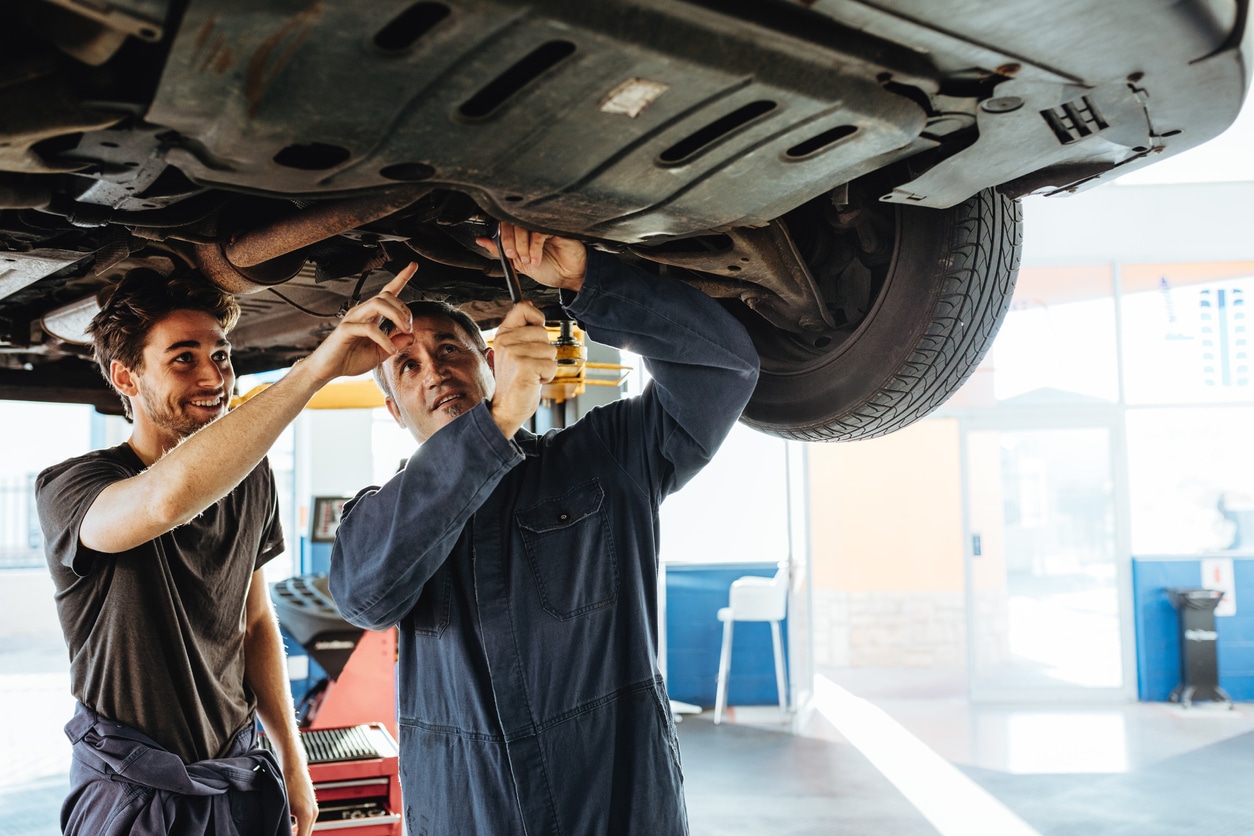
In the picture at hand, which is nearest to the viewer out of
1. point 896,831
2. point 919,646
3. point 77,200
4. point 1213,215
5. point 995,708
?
point 77,200

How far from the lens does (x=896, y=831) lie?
12.0ft

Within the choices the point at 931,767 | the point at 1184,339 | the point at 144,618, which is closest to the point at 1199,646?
the point at 1184,339

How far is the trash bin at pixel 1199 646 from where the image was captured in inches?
242

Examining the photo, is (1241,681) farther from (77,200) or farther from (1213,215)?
(77,200)

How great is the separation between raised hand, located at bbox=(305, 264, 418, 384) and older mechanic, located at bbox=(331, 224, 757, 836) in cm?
14

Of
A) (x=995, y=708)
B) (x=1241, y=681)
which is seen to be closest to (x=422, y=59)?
(x=995, y=708)

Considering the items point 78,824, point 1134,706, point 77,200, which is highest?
point 77,200

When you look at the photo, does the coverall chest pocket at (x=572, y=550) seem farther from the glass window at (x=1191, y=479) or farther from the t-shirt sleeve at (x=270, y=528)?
the glass window at (x=1191, y=479)

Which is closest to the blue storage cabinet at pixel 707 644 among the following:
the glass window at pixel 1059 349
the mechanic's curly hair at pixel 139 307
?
the glass window at pixel 1059 349

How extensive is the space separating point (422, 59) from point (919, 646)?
7.61 m

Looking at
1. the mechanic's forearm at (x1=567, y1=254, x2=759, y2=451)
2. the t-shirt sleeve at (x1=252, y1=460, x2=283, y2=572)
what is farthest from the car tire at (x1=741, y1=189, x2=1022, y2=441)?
the t-shirt sleeve at (x1=252, y1=460, x2=283, y2=572)

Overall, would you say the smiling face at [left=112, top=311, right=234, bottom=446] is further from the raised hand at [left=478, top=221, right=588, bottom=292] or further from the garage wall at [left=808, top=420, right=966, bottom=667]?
the garage wall at [left=808, top=420, right=966, bottom=667]

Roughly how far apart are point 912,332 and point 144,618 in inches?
50.9

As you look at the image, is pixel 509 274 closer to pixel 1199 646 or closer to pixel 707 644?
pixel 707 644
